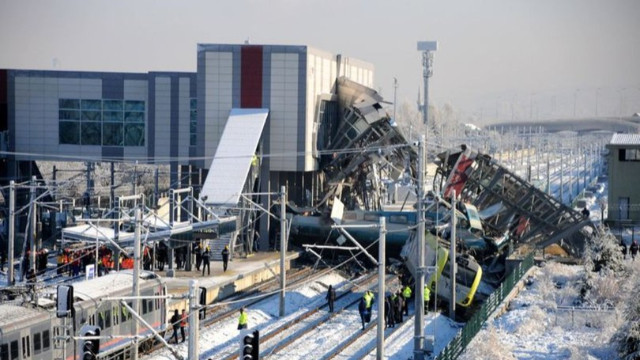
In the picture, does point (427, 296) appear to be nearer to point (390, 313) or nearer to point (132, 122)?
point (390, 313)

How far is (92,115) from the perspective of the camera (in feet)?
198

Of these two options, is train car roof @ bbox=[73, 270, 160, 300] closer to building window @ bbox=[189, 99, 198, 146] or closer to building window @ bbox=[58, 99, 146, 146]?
building window @ bbox=[189, 99, 198, 146]

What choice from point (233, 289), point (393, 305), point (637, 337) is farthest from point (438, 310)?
point (637, 337)

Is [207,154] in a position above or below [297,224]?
above

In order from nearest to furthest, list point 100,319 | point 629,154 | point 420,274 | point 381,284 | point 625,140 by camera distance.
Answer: point 381,284 < point 100,319 < point 420,274 < point 629,154 < point 625,140

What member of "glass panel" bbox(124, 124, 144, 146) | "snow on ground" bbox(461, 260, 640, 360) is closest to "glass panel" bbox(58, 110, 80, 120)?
"glass panel" bbox(124, 124, 144, 146)

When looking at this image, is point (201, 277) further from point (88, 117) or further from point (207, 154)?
point (88, 117)

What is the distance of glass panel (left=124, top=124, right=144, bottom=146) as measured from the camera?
6066 cm

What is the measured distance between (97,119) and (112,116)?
2.89ft

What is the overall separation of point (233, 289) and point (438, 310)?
937 centimetres

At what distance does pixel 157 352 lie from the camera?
32.4 metres

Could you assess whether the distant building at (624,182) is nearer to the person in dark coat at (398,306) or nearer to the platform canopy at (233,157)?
the platform canopy at (233,157)

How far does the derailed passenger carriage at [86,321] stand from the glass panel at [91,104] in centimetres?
2790

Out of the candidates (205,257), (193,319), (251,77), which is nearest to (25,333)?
(193,319)
